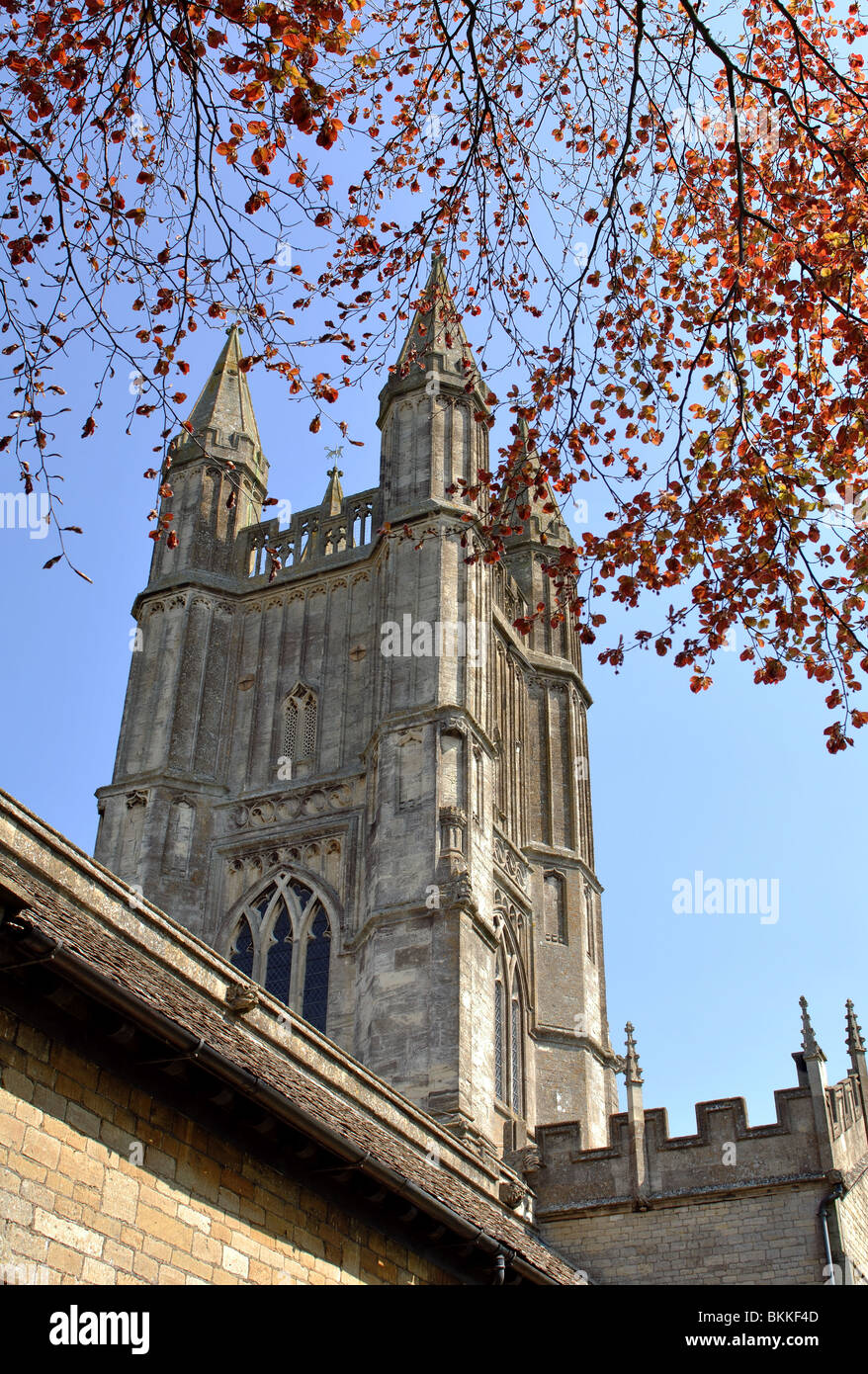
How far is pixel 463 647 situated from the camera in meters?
28.2

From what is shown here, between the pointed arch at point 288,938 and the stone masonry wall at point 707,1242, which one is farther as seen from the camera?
the pointed arch at point 288,938

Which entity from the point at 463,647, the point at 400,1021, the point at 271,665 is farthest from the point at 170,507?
the point at 400,1021

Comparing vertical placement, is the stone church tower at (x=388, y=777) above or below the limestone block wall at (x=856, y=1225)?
above

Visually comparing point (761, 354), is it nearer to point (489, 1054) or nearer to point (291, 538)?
point (489, 1054)

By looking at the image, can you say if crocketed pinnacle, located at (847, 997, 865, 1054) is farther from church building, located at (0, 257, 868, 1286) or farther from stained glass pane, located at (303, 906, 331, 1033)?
stained glass pane, located at (303, 906, 331, 1033)

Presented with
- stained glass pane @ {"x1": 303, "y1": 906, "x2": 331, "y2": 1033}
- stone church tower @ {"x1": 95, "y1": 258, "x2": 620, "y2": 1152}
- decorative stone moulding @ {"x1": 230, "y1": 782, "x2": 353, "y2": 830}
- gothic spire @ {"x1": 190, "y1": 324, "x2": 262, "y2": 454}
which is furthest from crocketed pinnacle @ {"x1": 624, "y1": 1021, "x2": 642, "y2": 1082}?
gothic spire @ {"x1": 190, "y1": 324, "x2": 262, "y2": 454}

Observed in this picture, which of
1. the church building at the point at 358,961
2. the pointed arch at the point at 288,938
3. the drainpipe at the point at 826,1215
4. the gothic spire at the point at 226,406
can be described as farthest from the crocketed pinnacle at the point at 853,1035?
the gothic spire at the point at 226,406

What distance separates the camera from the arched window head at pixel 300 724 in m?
29.6

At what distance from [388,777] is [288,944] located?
339cm

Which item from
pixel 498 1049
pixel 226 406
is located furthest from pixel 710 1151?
pixel 226 406

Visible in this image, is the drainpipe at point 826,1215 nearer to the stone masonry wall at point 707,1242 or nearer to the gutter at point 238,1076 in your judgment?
the stone masonry wall at point 707,1242

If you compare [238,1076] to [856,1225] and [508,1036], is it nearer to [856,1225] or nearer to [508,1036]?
[856,1225]

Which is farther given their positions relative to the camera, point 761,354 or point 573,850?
point 573,850
